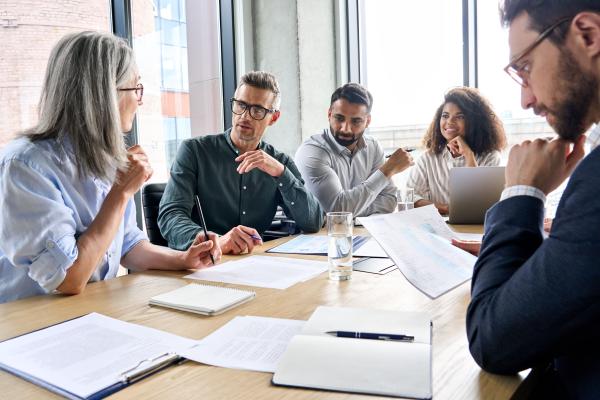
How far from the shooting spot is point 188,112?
3.87 meters

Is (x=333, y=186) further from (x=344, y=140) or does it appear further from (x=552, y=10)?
(x=552, y=10)

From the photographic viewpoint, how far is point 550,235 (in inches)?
25.0

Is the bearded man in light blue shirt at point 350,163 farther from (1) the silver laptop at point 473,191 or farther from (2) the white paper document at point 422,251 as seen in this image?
(2) the white paper document at point 422,251

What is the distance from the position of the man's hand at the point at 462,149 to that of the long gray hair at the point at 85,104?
1.99 m

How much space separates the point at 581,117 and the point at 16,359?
100cm

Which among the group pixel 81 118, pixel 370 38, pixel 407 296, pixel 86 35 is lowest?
pixel 407 296

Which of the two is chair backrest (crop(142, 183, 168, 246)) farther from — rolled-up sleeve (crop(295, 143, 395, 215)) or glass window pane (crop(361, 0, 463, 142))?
glass window pane (crop(361, 0, 463, 142))

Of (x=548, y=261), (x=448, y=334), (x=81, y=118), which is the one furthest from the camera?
(x=81, y=118)

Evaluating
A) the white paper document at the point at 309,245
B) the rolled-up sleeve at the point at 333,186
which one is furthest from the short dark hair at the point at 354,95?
the white paper document at the point at 309,245

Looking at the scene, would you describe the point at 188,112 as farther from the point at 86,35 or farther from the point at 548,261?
the point at 548,261

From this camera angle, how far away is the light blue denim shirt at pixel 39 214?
1.09 metres

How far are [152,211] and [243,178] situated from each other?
45 centimetres

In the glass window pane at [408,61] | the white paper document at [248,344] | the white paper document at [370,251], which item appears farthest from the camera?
the glass window pane at [408,61]

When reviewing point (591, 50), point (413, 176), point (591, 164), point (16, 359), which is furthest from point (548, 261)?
point (413, 176)
